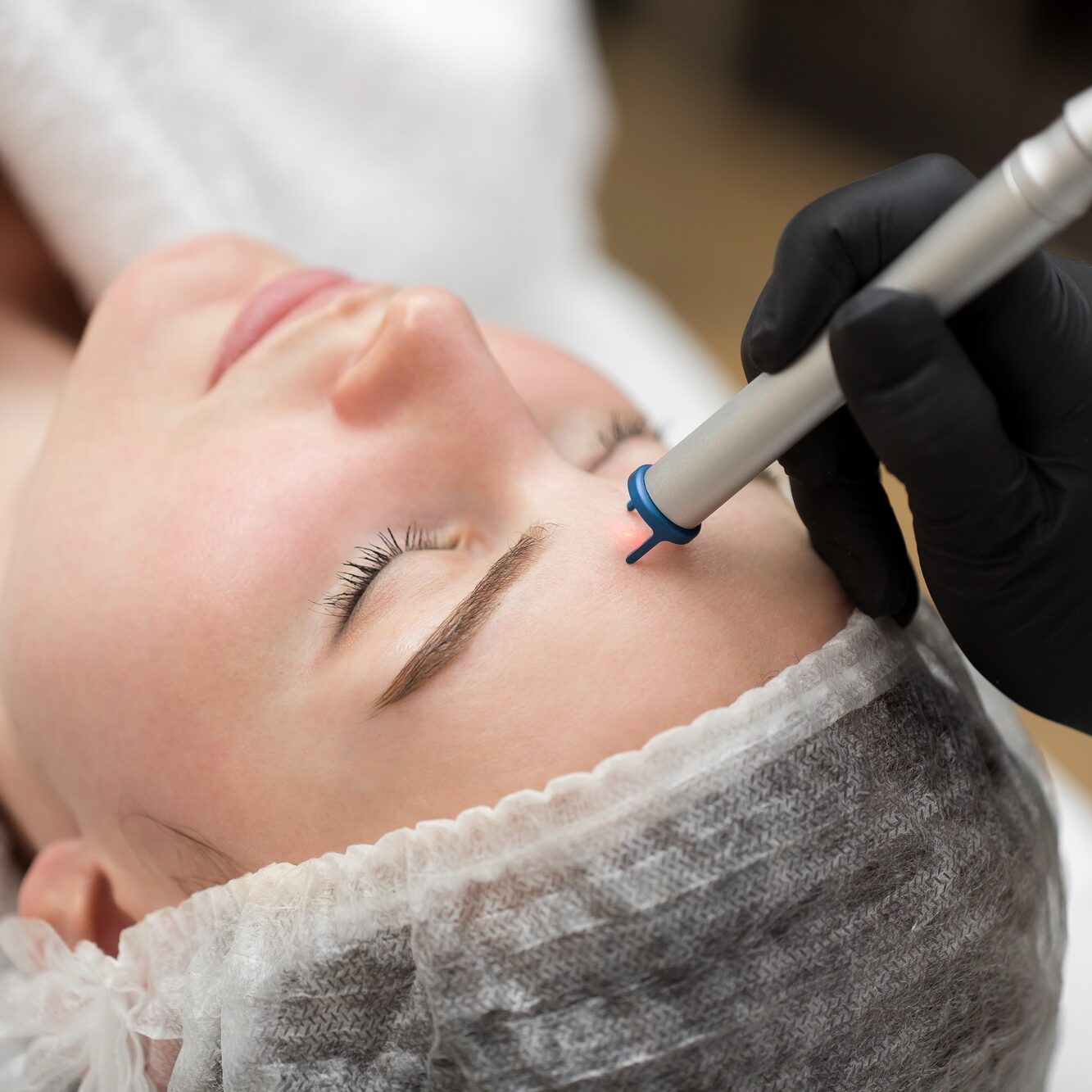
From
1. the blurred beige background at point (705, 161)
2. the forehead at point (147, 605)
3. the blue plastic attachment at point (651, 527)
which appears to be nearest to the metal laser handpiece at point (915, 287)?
the blue plastic attachment at point (651, 527)

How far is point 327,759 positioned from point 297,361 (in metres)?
0.35

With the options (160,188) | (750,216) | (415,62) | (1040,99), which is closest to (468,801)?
(160,188)

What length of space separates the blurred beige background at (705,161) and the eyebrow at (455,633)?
1.69 m

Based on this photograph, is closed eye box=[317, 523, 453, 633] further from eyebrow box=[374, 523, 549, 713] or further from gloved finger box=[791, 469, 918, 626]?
gloved finger box=[791, 469, 918, 626]

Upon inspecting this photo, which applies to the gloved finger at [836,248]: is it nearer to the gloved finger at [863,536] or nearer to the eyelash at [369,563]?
the gloved finger at [863,536]

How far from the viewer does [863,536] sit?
78 cm

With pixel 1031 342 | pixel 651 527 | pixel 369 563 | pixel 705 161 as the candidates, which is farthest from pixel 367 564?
pixel 705 161

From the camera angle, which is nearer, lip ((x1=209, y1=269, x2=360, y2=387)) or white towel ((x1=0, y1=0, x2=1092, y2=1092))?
lip ((x1=209, y1=269, x2=360, y2=387))

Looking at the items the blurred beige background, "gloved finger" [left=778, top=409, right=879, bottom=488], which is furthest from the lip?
the blurred beige background

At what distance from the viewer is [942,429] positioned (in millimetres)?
623

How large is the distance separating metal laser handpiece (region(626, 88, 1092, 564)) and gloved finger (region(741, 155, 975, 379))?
2cm

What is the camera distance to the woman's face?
0.74m

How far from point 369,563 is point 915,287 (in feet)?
1.39

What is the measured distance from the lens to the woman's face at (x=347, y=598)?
0.74 m
